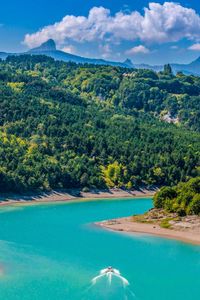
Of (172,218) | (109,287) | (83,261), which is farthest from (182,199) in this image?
(109,287)

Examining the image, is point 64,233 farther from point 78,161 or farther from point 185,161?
point 185,161

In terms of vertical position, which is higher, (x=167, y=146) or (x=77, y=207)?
(x=167, y=146)

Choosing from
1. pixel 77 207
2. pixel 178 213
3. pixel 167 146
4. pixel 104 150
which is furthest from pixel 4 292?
pixel 167 146

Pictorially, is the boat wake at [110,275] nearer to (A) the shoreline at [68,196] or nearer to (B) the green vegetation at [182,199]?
(B) the green vegetation at [182,199]

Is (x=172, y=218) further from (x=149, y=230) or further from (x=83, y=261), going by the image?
(x=83, y=261)

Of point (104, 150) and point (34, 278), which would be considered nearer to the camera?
point (34, 278)

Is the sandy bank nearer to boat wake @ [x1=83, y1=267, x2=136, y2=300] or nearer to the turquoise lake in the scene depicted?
the turquoise lake

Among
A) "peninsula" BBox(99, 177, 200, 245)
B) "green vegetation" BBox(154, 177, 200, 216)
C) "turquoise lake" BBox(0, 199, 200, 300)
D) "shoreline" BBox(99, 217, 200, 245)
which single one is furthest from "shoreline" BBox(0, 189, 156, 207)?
A: "green vegetation" BBox(154, 177, 200, 216)
